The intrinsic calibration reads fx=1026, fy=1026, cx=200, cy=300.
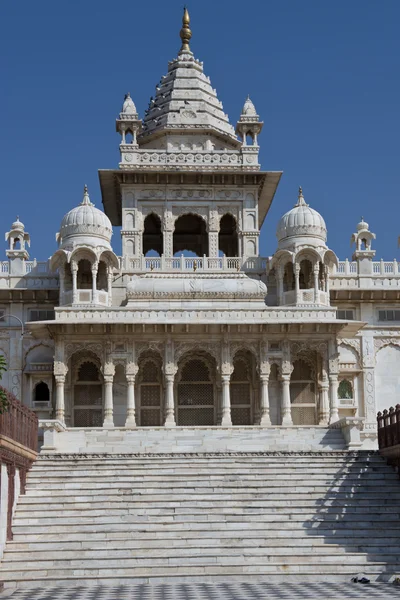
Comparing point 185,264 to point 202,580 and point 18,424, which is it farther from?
point 202,580

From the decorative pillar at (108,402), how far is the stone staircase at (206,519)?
8.73 metres

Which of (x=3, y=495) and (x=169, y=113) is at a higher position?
(x=169, y=113)

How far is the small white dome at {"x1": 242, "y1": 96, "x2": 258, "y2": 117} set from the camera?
1775 inches

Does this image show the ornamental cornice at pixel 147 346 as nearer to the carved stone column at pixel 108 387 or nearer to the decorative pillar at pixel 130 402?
the decorative pillar at pixel 130 402

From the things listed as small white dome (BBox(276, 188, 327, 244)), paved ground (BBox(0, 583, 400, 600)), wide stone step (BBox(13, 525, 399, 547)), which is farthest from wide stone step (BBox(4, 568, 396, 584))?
small white dome (BBox(276, 188, 327, 244))

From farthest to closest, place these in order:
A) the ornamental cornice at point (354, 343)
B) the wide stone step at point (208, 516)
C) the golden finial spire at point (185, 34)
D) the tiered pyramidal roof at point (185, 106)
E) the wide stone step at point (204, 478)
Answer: the golden finial spire at point (185, 34), the tiered pyramidal roof at point (185, 106), the ornamental cornice at point (354, 343), the wide stone step at point (204, 478), the wide stone step at point (208, 516)

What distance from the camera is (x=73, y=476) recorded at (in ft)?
89.8

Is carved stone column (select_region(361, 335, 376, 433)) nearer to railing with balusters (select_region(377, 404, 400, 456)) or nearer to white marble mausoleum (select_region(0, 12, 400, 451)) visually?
white marble mausoleum (select_region(0, 12, 400, 451))

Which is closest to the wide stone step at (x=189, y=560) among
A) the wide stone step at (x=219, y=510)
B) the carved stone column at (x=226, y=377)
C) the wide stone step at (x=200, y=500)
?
the wide stone step at (x=219, y=510)

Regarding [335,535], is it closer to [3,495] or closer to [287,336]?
[3,495]

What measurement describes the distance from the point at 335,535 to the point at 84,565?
6.03 m

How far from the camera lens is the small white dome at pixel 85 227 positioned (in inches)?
1607

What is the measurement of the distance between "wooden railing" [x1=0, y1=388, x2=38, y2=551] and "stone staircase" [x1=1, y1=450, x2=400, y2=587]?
0.48 metres

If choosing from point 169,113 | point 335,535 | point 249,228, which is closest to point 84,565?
point 335,535
